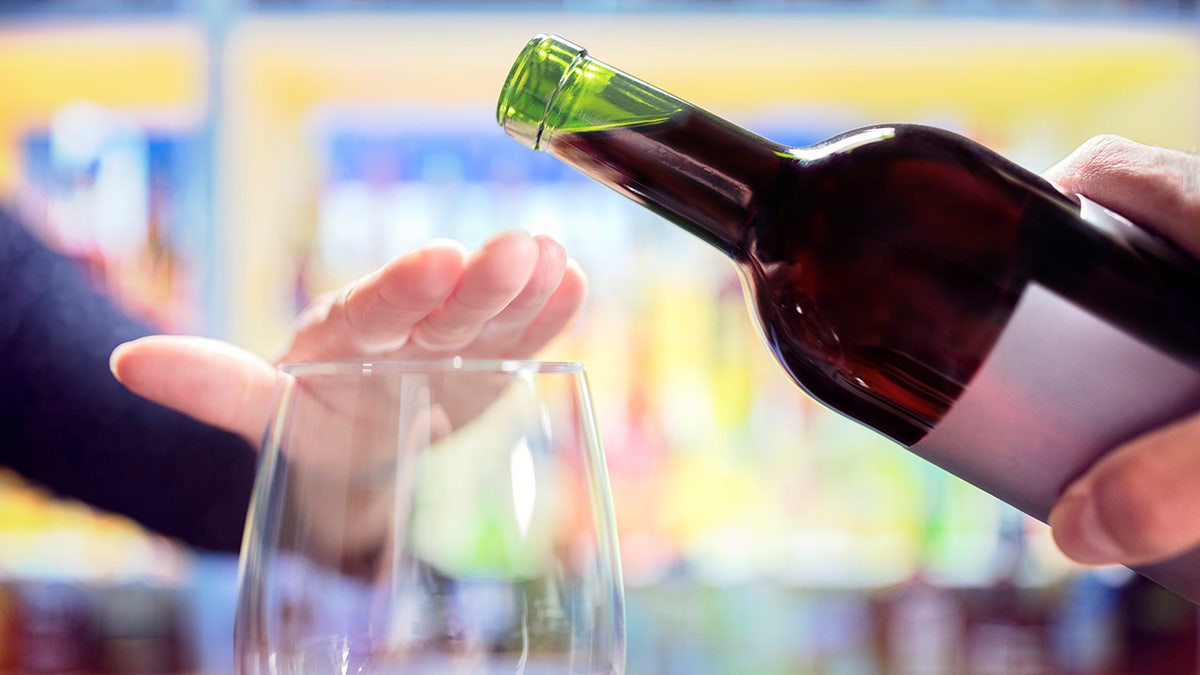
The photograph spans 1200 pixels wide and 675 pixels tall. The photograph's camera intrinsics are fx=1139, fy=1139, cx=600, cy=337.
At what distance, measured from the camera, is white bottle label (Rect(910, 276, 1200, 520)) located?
14.0 inches

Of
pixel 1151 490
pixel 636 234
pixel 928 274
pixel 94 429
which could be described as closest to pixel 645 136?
pixel 928 274

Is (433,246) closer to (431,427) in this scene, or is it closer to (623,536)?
(431,427)

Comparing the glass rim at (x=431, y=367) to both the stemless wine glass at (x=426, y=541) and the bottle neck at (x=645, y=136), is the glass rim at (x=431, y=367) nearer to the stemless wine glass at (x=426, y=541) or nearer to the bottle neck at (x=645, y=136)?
the stemless wine glass at (x=426, y=541)

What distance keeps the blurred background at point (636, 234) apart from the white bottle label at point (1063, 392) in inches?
38.9

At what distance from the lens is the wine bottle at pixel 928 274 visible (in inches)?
14.1

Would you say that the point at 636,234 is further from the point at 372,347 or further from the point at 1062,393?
the point at 1062,393

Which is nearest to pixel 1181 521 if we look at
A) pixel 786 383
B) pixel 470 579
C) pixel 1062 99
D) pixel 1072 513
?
pixel 1072 513

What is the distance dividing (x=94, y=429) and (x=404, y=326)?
483 mm

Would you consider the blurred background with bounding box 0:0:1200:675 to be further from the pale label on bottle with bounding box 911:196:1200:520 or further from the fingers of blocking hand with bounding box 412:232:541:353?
the pale label on bottle with bounding box 911:196:1200:520

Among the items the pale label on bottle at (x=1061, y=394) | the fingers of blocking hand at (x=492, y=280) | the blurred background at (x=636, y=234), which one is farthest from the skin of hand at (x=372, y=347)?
the blurred background at (x=636, y=234)

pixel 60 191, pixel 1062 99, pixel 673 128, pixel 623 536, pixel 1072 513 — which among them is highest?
pixel 1062 99

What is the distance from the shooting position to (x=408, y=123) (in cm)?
146

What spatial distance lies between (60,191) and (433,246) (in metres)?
1.18

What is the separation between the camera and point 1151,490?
1.04 ft
